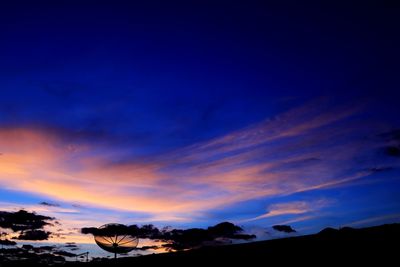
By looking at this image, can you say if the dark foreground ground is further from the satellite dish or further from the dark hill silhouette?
the satellite dish

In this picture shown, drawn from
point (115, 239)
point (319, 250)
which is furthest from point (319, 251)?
point (115, 239)

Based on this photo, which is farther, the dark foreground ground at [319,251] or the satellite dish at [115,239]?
the satellite dish at [115,239]

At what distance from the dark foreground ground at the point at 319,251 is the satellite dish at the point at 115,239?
9.38m

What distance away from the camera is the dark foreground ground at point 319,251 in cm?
743

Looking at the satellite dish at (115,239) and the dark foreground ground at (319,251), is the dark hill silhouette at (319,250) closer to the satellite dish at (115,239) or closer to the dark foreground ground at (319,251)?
the dark foreground ground at (319,251)

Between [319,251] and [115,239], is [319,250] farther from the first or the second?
[115,239]

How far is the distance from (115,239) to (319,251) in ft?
43.1

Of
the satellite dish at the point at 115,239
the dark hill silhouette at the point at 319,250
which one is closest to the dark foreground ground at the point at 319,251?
the dark hill silhouette at the point at 319,250

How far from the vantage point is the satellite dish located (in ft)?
62.1

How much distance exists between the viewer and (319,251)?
8109 mm

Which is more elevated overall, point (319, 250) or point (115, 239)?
point (115, 239)

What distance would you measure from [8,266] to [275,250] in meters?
13.0

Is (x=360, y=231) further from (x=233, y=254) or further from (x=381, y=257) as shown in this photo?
(x=233, y=254)

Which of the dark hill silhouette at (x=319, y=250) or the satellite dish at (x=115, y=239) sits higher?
the satellite dish at (x=115, y=239)
